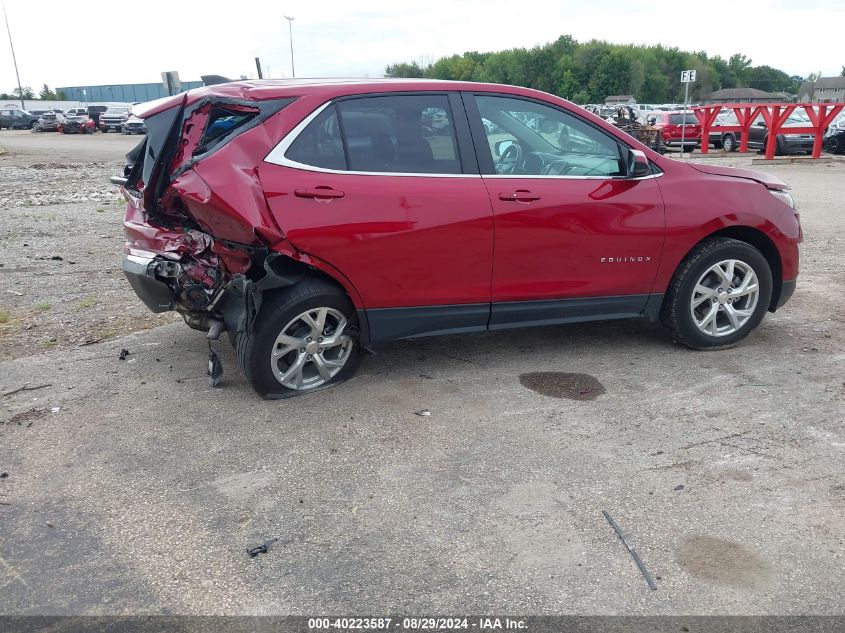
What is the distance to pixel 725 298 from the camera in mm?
5270

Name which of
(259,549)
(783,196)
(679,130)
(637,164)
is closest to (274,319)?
(259,549)

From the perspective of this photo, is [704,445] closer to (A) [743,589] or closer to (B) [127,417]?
(A) [743,589]

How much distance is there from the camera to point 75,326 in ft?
20.1

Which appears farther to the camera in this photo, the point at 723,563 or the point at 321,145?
the point at 321,145

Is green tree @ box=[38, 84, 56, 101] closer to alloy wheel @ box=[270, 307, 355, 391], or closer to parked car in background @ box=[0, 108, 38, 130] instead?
parked car in background @ box=[0, 108, 38, 130]

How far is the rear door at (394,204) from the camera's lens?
14.0 ft

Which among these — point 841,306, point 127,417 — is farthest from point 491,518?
Result: point 841,306

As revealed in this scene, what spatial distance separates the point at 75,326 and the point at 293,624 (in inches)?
170

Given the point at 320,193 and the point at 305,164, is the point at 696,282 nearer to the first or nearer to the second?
the point at 320,193

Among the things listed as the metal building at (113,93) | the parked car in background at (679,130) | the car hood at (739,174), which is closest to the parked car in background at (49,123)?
the parked car in background at (679,130)

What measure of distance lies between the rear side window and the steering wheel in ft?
0.95

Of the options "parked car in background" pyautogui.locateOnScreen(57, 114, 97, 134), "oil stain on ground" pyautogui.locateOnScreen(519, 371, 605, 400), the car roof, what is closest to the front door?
the car roof

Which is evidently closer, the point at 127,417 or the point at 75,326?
the point at 127,417

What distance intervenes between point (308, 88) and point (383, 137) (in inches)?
20.6
